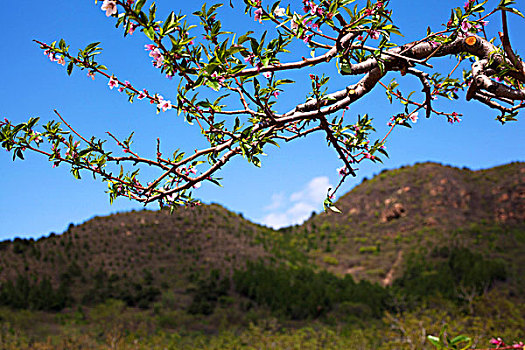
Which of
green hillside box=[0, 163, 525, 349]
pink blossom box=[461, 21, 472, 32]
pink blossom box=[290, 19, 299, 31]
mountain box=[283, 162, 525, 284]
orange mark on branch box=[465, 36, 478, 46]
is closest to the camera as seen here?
pink blossom box=[290, 19, 299, 31]

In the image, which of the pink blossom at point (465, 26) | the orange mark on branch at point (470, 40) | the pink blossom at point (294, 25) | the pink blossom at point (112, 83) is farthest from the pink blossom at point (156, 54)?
the orange mark on branch at point (470, 40)

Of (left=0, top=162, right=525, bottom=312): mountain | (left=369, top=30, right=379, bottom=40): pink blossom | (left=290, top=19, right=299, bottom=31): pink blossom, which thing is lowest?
(left=369, top=30, right=379, bottom=40): pink blossom

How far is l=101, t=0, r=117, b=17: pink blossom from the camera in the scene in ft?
5.12

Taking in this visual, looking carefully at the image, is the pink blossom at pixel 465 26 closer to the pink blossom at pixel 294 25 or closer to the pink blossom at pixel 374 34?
the pink blossom at pixel 374 34

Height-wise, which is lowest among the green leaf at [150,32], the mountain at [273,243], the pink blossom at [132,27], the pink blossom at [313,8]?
the green leaf at [150,32]

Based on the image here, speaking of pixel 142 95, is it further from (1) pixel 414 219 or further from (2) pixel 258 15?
(1) pixel 414 219

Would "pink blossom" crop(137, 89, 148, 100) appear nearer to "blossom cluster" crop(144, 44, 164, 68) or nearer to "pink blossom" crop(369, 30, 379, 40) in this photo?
"blossom cluster" crop(144, 44, 164, 68)

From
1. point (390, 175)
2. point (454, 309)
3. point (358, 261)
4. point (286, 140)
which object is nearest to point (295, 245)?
point (358, 261)

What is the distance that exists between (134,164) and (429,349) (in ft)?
31.5

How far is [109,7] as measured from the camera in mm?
1574

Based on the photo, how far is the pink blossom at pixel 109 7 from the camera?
5.12 feet

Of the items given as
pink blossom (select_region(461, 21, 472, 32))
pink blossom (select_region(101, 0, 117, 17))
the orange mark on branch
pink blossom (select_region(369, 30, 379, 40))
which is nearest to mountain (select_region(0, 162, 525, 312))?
the orange mark on branch

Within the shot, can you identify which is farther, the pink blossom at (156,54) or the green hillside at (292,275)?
the green hillside at (292,275)

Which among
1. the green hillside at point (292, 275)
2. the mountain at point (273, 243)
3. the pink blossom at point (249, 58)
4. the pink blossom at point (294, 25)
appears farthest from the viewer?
the mountain at point (273, 243)
